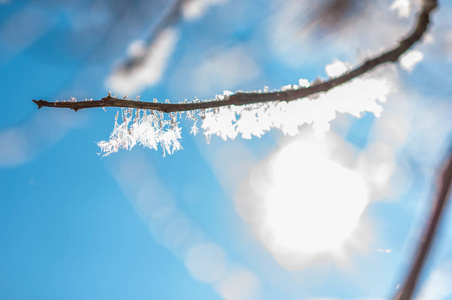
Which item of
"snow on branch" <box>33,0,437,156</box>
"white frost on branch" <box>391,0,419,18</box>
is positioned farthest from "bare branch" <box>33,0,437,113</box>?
"white frost on branch" <box>391,0,419,18</box>

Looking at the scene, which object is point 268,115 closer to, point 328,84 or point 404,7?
point 328,84

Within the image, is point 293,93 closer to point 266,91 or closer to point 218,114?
point 266,91

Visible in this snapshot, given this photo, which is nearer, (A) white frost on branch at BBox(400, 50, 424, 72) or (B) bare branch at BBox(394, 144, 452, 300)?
(B) bare branch at BBox(394, 144, 452, 300)

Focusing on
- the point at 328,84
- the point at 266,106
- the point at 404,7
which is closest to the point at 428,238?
the point at 328,84

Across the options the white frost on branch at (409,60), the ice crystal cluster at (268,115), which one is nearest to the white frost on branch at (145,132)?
the ice crystal cluster at (268,115)

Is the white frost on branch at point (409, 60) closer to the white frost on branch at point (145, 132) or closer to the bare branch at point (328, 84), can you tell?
the bare branch at point (328, 84)

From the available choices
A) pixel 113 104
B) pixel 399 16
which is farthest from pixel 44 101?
pixel 399 16

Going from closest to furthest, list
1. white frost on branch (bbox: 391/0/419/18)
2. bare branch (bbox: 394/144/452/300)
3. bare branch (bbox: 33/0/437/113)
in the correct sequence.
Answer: bare branch (bbox: 394/144/452/300) → bare branch (bbox: 33/0/437/113) → white frost on branch (bbox: 391/0/419/18)

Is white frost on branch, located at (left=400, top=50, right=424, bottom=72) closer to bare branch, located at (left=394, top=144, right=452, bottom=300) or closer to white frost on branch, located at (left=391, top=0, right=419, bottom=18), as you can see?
white frost on branch, located at (left=391, top=0, right=419, bottom=18)
